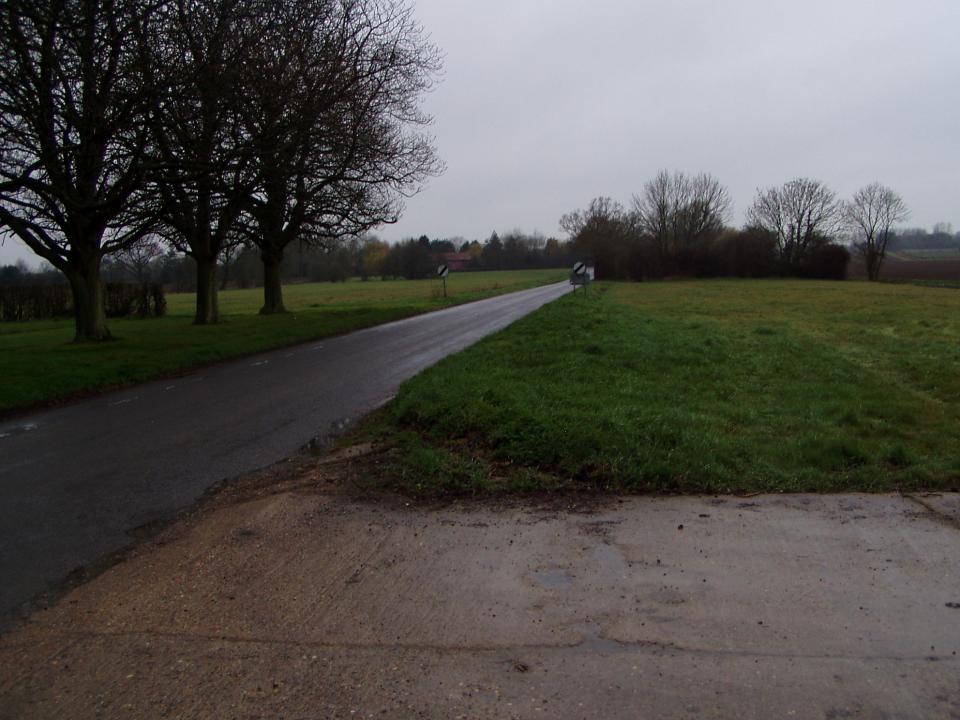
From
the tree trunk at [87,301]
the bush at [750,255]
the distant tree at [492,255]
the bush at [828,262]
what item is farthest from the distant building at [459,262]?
the tree trunk at [87,301]

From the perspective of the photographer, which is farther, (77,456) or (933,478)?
(77,456)

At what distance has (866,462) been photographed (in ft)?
20.5

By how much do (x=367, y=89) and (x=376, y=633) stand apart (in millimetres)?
18525

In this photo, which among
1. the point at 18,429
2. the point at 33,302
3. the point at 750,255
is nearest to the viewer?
the point at 18,429

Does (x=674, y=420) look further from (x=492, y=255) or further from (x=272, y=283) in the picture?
(x=492, y=255)

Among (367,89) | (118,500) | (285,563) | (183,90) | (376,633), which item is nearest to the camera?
(376,633)

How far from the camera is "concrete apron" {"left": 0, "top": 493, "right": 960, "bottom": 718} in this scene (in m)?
3.07

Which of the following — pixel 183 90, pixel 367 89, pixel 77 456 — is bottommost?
pixel 77 456

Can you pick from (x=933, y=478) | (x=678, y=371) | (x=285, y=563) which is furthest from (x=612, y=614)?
(x=678, y=371)

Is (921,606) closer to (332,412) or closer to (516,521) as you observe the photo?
(516,521)

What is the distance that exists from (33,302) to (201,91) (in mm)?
29844

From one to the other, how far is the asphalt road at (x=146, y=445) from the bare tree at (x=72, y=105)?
5112 millimetres

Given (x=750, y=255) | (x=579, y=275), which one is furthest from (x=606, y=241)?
(x=579, y=275)

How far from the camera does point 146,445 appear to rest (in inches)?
323
